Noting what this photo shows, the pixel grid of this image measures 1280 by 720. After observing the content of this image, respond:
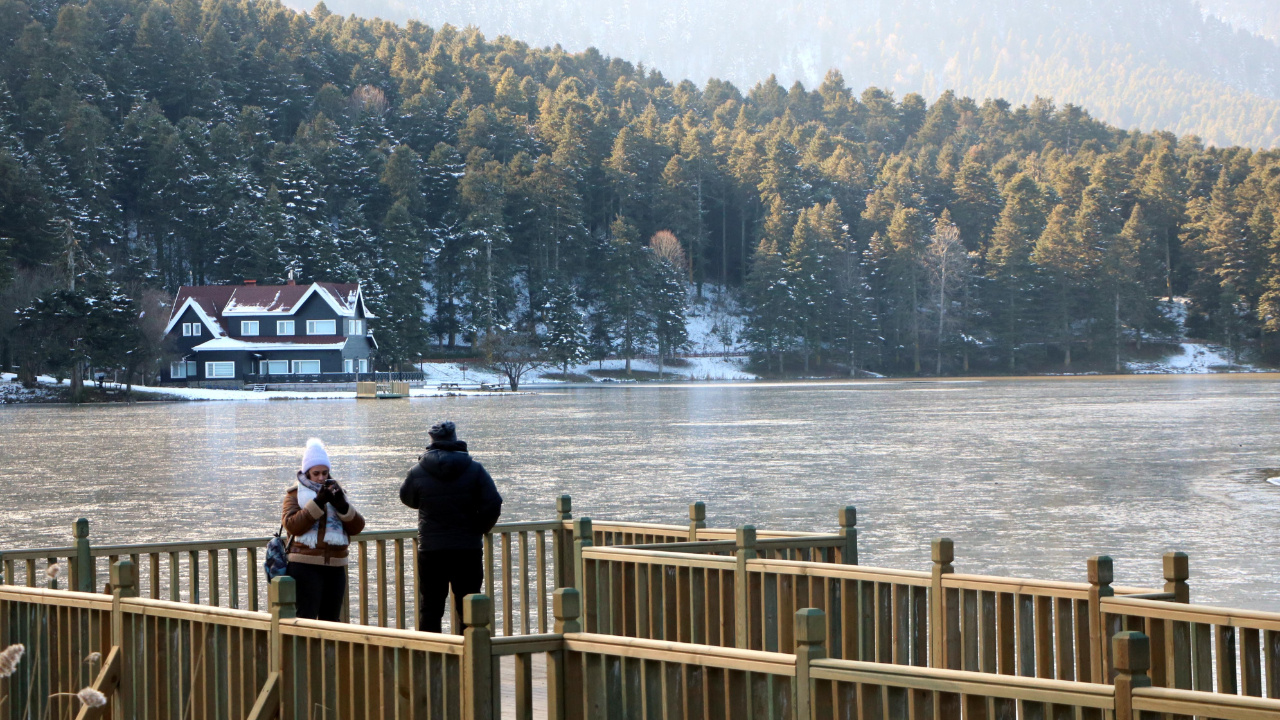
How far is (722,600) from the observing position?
7430mm

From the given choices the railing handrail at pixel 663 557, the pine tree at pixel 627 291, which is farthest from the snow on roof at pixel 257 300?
the railing handrail at pixel 663 557

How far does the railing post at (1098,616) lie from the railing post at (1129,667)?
2.43 metres

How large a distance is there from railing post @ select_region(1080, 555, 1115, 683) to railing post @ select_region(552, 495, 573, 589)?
3.95 meters

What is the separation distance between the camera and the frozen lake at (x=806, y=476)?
53.4 ft

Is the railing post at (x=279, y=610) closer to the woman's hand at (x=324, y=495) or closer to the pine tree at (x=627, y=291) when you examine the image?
the woman's hand at (x=324, y=495)

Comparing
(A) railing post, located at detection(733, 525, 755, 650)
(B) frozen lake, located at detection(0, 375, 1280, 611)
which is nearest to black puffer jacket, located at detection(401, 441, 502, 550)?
(A) railing post, located at detection(733, 525, 755, 650)

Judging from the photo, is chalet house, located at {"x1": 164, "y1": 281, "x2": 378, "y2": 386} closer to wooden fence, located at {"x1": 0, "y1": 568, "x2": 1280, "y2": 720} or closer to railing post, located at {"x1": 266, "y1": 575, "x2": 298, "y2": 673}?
wooden fence, located at {"x1": 0, "y1": 568, "x2": 1280, "y2": 720}

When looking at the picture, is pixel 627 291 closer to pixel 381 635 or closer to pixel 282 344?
pixel 282 344

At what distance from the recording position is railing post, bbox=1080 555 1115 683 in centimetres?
615

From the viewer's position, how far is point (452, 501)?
26.9 feet

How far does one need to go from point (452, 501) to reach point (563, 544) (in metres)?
1.57

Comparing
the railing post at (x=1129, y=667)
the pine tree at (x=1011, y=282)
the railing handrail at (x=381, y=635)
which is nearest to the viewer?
the railing post at (x=1129, y=667)

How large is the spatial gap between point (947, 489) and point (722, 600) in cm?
1621

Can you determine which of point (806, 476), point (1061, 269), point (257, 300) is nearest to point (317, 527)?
point (806, 476)
